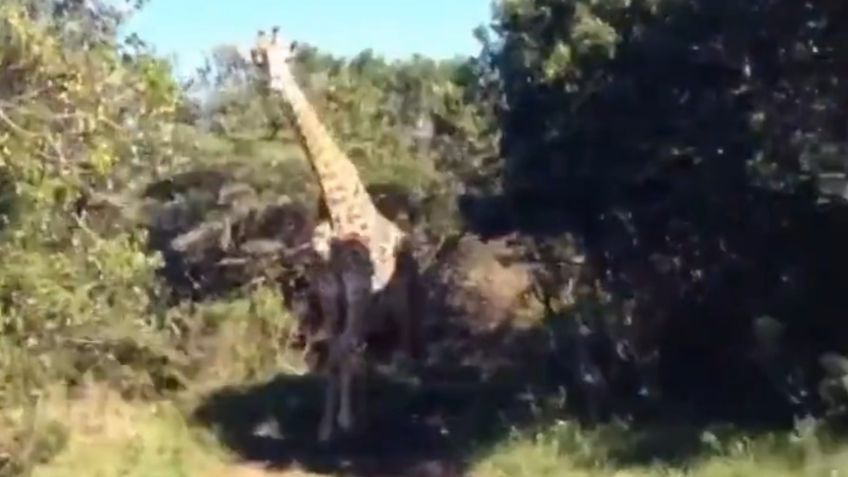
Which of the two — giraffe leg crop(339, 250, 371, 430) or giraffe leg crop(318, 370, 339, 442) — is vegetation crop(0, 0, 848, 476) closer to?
giraffe leg crop(318, 370, 339, 442)

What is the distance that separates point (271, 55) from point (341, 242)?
156cm

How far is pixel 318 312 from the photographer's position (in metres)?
17.8

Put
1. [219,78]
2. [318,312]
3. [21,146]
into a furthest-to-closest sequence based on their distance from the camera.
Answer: [219,78] < [318,312] < [21,146]

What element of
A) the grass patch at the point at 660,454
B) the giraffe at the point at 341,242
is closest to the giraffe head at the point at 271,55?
the giraffe at the point at 341,242

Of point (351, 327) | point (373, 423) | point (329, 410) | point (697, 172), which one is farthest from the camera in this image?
point (373, 423)

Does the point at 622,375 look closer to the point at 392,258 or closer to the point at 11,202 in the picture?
the point at 392,258

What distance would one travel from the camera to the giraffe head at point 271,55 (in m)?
13.5

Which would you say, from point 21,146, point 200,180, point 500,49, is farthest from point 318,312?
point 21,146

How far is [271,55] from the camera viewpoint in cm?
1355

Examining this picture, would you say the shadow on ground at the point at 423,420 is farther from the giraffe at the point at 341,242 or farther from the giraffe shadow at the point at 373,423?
the giraffe at the point at 341,242

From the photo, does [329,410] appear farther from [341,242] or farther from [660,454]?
[660,454]

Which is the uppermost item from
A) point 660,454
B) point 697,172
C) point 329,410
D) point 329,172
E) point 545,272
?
point 329,172

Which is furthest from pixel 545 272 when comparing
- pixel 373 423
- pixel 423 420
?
pixel 373 423

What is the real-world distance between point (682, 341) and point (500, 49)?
338cm
